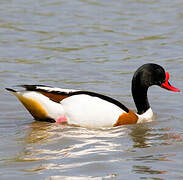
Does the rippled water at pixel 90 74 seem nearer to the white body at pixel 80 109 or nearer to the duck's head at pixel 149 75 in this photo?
the white body at pixel 80 109

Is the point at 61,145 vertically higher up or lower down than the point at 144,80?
lower down

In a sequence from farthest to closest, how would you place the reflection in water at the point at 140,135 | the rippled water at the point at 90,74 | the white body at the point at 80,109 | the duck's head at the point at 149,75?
the duck's head at the point at 149,75
the white body at the point at 80,109
the reflection in water at the point at 140,135
the rippled water at the point at 90,74

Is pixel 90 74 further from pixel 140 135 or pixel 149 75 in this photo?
pixel 140 135

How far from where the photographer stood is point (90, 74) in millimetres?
13703

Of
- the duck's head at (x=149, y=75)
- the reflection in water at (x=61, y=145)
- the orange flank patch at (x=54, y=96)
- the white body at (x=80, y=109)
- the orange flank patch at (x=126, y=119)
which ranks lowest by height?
the reflection in water at (x=61, y=145)

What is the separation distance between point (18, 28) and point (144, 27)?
3.35 m

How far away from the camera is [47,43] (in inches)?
633

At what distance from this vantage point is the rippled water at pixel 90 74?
7.98m

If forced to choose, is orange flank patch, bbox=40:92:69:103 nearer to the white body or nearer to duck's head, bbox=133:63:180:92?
the white body

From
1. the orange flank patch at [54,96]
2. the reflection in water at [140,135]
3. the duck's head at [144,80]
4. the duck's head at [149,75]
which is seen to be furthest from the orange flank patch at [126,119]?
the orange flank patch at [54,96]

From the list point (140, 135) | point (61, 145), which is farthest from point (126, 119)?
point (61, 145)

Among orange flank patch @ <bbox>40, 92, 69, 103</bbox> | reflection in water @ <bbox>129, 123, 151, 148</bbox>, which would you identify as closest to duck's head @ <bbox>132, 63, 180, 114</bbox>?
reflection in water @ <bbox>129, 123, 151, 148</bbox>

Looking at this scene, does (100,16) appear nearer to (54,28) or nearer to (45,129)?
(54,28)

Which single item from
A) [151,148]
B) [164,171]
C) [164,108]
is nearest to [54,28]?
[164,108]
